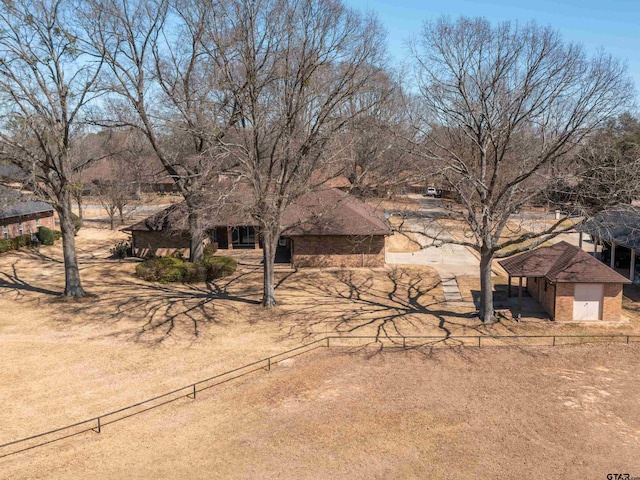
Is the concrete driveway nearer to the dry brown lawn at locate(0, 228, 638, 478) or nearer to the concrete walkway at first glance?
the concrete walkway

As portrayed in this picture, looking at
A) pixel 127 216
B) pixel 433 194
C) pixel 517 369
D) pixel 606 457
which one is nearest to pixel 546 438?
pixel 606 457

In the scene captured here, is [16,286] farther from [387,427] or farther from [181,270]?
[387,427]

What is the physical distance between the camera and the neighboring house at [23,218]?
36.3 m

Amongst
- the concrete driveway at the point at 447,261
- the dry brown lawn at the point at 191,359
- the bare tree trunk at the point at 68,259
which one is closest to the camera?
the dry brown lawn at the point at 191,359

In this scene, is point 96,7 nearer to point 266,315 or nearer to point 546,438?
point 266,315

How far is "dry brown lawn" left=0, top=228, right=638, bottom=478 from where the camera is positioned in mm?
12125

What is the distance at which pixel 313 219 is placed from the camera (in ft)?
102

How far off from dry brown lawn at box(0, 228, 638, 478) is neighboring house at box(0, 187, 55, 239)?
6142 millimetres

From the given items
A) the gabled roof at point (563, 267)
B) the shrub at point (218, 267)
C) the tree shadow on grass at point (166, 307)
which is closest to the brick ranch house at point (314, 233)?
the shrub at point (218, 267)

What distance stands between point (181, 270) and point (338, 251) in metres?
9.18

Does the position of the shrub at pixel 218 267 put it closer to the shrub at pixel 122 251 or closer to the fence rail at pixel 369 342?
the shrub at pixel 122 251

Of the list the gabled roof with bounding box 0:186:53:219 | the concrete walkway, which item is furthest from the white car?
the gabled roof with bounding box 0:186:53:219

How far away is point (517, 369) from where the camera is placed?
17281mm

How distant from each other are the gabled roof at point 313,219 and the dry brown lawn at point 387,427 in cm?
1359
